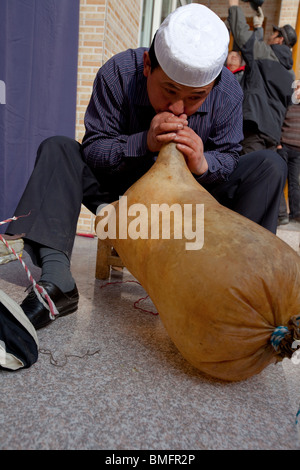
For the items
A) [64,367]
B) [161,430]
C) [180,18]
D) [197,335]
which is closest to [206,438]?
[161,430]

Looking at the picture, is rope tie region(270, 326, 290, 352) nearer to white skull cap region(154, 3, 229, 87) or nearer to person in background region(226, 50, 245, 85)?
white skull cap region(154, 3, 229, 87)

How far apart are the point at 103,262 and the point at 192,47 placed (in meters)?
0.89

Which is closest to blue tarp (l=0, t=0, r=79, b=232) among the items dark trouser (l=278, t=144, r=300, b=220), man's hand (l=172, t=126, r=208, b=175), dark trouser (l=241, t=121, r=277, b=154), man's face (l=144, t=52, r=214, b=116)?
man's face (l=144, t=52, r=214, b=116)

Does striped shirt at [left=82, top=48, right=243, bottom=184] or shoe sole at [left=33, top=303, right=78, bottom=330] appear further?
striped shirt at [left=82, top=48, right=243, bottom=184]

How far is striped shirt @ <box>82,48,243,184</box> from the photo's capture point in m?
1.29

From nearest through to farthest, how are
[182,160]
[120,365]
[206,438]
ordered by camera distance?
[206,438]
[120,365]
[182,160]

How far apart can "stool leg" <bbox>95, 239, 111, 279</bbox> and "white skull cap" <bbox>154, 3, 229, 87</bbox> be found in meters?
0.75

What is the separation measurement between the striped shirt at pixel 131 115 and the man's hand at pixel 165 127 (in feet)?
0.57

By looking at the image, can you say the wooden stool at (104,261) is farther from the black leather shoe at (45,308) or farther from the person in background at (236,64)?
the person in background at (236,64)

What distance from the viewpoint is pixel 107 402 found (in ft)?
2.27

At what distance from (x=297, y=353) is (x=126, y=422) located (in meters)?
0.33

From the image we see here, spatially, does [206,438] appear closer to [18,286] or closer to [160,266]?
[160,266]

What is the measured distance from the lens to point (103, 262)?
5.16ft

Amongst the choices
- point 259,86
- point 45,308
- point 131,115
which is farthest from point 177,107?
point 259,86
